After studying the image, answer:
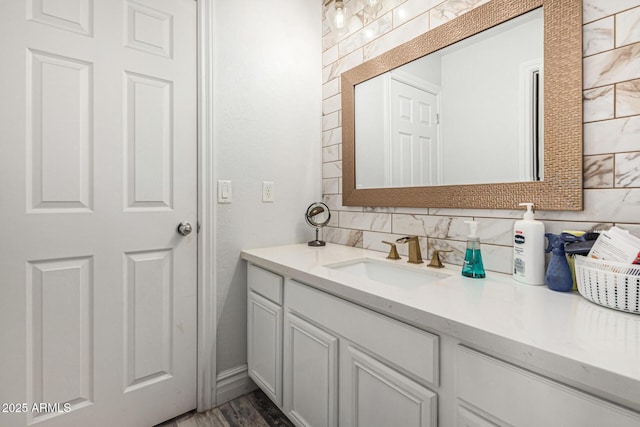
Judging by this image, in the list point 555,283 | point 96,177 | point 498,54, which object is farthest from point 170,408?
point 498,54

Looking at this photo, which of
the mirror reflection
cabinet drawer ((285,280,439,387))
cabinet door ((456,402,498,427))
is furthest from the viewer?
the mirror reflection

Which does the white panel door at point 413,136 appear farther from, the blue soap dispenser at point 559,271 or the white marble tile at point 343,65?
the blue soap dispenser at point 559,271

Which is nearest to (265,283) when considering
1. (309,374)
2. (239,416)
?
(309,374)

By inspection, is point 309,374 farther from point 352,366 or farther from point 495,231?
point 495,231

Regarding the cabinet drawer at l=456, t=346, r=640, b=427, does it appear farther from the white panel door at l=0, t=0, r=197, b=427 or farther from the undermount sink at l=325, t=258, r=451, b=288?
the white panel door at l=0, t=0, r=197, b=427

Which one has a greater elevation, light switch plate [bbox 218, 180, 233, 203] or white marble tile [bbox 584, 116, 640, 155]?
white marble tile [bbox 584, 116, 640, 155]

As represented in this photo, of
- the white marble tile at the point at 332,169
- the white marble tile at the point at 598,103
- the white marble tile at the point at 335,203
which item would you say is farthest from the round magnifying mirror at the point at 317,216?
the white marble tile at the point at 598,103

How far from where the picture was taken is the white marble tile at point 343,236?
173cm

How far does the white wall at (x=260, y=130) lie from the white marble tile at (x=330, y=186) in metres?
0.04

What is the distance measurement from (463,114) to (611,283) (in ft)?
2.55

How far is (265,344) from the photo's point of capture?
1462 millimetres

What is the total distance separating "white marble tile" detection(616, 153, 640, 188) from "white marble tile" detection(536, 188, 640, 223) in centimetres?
2

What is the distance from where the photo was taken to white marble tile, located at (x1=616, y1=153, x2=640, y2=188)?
0.85m

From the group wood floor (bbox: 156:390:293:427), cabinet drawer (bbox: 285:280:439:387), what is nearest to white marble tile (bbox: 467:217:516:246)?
cabinet drawer (bbox: 285:280:439:387)
